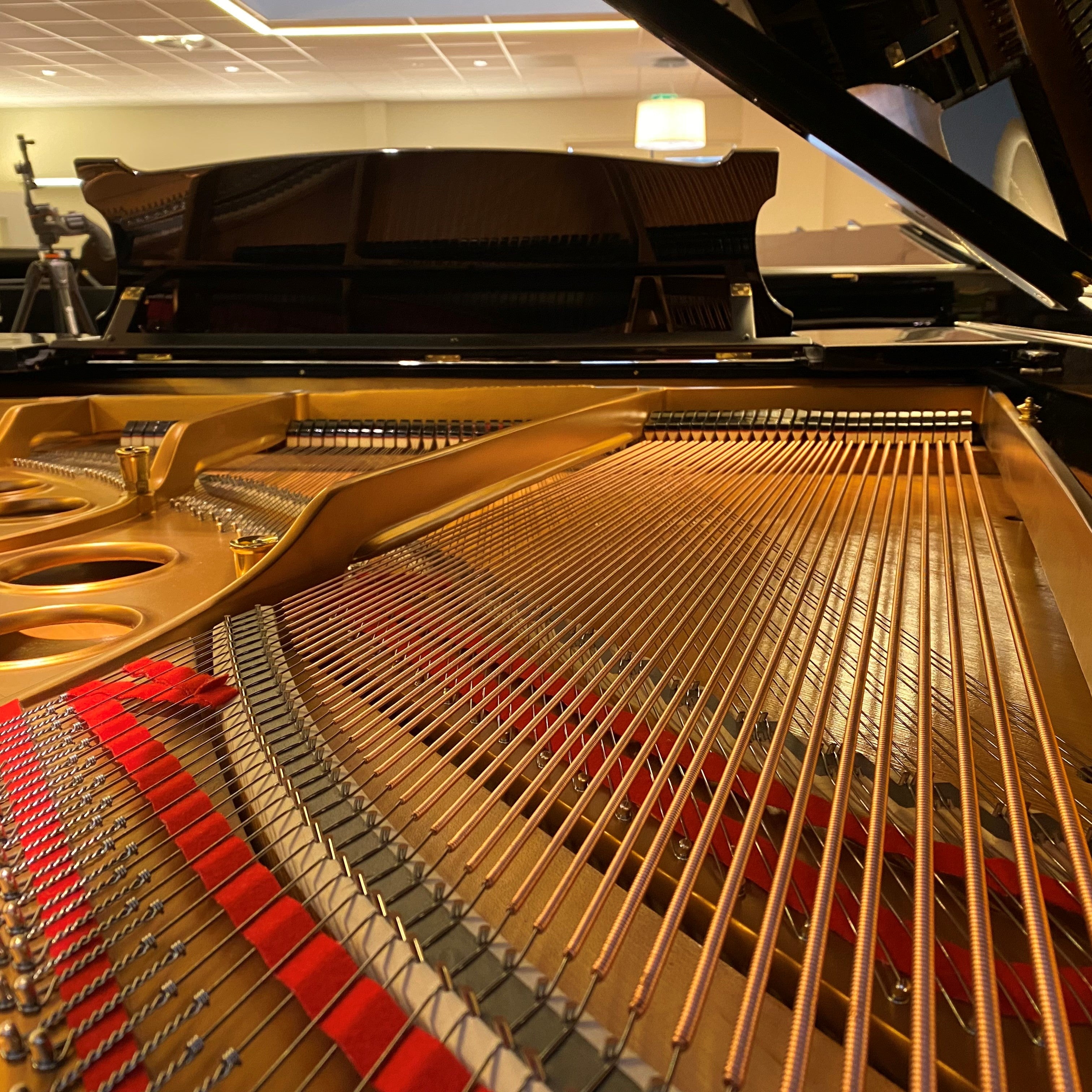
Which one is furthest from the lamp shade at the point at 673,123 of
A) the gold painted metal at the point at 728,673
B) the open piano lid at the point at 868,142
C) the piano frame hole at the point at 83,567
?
the piano frame hole at the point at 83,567

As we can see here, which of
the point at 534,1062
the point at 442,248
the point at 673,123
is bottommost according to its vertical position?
the point at 534,1062

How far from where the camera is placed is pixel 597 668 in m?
1.33

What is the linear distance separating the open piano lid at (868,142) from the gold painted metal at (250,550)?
115 centimetres

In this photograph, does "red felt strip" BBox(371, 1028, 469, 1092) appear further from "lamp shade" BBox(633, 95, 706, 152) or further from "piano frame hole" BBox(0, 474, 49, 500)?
"lamp shade" BBox(633, 95, 706, 152)

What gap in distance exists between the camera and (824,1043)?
2.27ft

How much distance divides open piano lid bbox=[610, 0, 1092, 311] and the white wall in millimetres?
12700

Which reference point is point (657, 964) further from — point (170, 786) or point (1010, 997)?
point (170, 786)

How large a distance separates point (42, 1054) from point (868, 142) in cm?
200

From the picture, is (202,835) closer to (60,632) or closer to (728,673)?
(728,673)

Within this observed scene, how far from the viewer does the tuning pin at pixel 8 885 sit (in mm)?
843

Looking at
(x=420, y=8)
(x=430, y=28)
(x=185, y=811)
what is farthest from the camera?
(x=430, y=28)

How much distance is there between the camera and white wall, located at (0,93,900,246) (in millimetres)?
14023

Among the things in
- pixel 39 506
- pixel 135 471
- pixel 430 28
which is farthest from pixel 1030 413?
pixel 430 28

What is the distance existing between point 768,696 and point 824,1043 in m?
0.65
